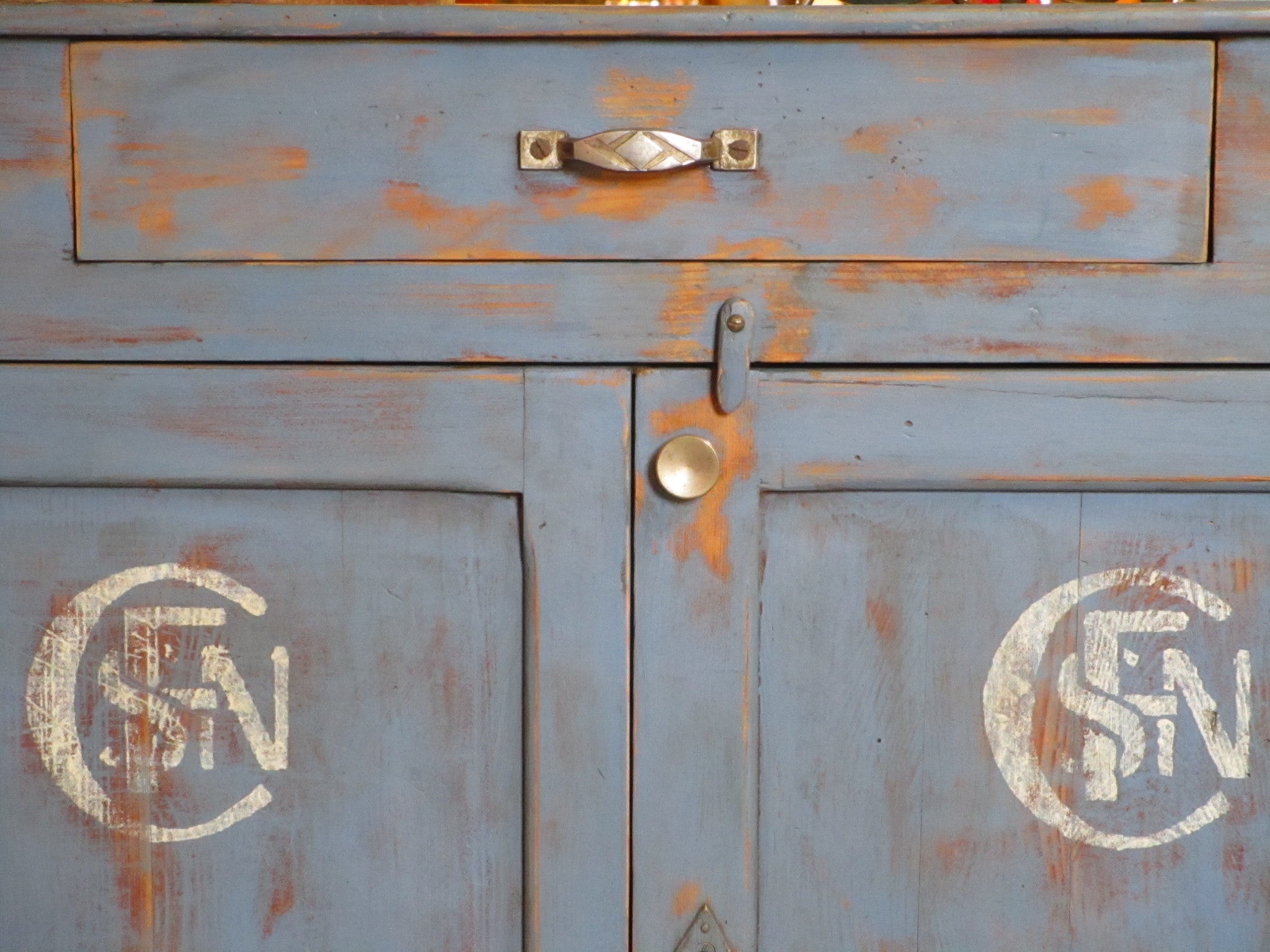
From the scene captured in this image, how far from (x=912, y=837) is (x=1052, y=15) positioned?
54cm

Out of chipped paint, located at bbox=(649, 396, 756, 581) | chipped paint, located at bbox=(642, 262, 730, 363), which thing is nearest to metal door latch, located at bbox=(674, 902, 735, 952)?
chipped paint, located at bbox=(649, 396, 756, 581)

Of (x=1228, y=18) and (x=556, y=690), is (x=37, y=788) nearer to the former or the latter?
(x=556, y=690)

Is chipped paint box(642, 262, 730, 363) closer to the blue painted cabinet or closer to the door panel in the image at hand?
the blue painted cabinet

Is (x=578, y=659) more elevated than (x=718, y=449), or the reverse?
(x=718, y=449)

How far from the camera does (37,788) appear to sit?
736mm

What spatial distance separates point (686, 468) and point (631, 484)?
0.04m

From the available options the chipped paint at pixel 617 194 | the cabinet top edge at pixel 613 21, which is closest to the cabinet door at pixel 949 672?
the chipped paint at pixel 617 194

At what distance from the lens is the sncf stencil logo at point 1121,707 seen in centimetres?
72

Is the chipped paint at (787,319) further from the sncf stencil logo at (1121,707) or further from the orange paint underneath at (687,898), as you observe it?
the orange paint underneath at (687,898)

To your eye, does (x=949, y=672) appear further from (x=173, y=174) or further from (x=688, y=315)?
(x=173, y=174)

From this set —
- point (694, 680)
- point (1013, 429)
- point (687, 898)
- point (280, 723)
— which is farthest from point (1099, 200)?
point (280, 723)

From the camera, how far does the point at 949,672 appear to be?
2.38 ft

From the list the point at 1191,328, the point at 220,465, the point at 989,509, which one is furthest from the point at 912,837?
the point at 220,465

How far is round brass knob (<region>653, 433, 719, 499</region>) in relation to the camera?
27.7 inches
